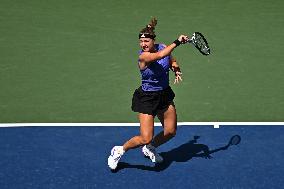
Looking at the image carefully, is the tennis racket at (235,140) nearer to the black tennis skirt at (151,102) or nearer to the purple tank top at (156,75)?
the black tennis skirt at (151,102)

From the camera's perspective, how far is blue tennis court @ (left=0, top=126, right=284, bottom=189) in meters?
7.87

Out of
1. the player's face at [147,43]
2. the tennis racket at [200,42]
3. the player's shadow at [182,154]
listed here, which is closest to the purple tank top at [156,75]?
the player's face at [147,43]

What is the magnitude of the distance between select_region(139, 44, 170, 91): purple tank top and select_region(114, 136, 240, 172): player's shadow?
1295mm

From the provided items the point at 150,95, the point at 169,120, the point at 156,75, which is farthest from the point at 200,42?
the point at 169,120

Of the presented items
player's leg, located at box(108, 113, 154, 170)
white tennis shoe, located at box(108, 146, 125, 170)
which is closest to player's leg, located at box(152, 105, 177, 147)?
player's leg, located at box(108, 113, 154, 170)

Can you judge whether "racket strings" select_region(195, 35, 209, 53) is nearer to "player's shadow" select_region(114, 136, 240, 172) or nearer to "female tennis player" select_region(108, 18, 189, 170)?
"female tennis player" select_region(108, 18, 189, 170)


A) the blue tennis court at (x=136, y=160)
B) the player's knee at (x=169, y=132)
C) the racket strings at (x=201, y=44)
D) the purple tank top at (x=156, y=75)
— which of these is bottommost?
the blue tennis court at (x=136, y=160)

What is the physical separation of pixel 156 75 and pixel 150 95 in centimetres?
34

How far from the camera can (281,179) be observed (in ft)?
26.1

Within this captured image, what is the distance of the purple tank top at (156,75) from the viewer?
303 inches

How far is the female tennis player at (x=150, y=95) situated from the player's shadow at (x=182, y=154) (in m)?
0.36

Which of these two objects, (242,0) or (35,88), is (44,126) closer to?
(35,88)

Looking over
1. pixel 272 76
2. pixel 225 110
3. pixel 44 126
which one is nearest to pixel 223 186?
pixel 225 110

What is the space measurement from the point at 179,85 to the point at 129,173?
3327 mm
